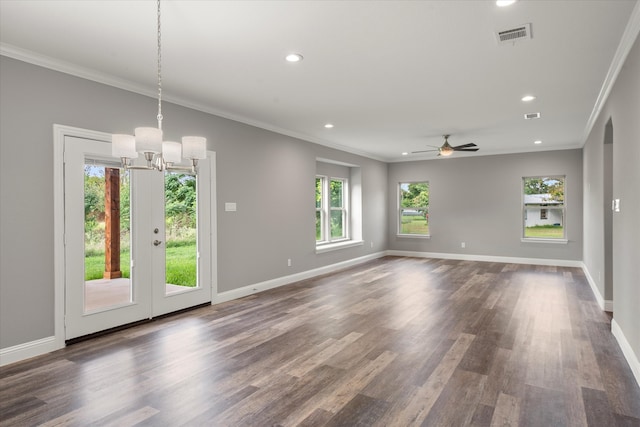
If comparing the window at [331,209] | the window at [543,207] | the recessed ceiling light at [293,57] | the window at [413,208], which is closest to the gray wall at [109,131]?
the window at [331,209]

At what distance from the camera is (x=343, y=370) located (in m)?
2.99

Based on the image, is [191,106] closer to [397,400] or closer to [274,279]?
[274,279]

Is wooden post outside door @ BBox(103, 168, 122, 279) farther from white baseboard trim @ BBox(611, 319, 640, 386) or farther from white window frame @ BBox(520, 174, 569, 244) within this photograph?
white window frame @ BBox(520, 174, 569, 244)

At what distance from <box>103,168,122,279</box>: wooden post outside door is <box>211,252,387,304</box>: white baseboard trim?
1.45 meters

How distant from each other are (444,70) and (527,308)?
3129mm

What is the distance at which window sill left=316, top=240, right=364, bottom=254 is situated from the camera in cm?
750

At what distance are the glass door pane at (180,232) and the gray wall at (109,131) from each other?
0.40 meters

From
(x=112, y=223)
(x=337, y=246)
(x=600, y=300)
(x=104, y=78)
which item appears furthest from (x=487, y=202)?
(x=104, y=78)

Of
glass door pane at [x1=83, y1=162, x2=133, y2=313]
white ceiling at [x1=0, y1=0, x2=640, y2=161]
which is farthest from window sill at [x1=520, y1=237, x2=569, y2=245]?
glass door pane at [x1=83, y1=162, x2=133, y2=313]

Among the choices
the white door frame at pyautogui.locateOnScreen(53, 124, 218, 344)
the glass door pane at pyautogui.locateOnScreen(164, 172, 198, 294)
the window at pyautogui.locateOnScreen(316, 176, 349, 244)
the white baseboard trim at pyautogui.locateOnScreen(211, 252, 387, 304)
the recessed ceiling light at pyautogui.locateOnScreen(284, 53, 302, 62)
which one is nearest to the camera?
the recessed ceiling light at pyautogui.locateOnScreen(284, 53, 302, 62)

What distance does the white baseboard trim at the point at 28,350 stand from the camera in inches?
123

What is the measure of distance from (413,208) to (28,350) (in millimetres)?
8591

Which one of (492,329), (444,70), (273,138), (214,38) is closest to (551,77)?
(444,70)

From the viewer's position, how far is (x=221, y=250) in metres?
5.19
